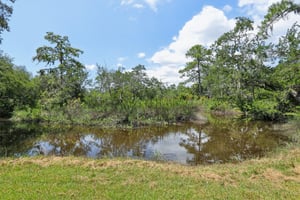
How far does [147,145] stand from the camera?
1007 centimetres

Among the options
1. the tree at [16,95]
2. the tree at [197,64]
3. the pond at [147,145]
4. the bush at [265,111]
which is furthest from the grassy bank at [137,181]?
the tree at [197,64]

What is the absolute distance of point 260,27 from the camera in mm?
7219

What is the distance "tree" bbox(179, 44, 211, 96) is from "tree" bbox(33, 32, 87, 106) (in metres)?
19.3

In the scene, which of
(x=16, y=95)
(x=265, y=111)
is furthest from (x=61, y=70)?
(x=265, y=111)

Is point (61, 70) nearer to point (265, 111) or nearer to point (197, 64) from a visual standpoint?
point (265, 111)

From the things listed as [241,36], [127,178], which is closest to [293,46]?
[241,36]

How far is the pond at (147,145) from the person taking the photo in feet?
27.0

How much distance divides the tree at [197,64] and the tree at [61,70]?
63.5 ft

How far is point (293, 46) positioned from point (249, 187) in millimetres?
8713

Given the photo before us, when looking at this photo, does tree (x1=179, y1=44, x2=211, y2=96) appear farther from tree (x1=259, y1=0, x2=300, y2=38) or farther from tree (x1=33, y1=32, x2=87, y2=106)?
tree (x1=259, y1=0, x2=300, y2=38)

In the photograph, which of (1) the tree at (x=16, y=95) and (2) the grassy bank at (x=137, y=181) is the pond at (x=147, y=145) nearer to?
(2) the grassy bank at (x=137, y=181)

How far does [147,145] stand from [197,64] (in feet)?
90.7

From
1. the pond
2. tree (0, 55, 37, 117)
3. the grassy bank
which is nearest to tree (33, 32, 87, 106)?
tree (0, 55, 37, 117)

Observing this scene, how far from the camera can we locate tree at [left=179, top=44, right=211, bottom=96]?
34.7 metres
